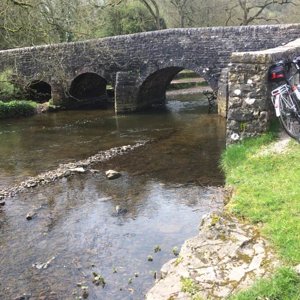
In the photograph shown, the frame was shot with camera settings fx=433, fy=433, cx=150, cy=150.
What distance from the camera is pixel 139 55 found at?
19.2 m

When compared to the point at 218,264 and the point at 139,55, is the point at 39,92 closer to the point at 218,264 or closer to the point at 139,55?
the point at 139,55

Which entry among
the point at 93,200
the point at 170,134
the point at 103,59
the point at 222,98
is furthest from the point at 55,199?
the point at 103,59

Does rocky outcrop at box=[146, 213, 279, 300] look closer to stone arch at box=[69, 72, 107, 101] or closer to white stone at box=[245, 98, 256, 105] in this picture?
white stone at box=[245, 98, 256, 105]

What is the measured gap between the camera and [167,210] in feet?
26.7

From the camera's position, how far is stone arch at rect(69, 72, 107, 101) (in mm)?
22855

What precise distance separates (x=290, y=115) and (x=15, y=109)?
1539 cm

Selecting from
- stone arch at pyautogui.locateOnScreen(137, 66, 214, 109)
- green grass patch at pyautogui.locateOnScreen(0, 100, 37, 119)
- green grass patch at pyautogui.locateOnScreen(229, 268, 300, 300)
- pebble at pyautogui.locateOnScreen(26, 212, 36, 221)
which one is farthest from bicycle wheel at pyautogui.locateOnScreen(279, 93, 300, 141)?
green grass patch at pyautogui.locateOnScreen(0, 100, 37, 119)

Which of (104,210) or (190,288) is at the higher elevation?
(190,288)

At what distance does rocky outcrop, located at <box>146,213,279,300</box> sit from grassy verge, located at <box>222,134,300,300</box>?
202mm

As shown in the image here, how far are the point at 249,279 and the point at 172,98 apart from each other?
21.1 metres

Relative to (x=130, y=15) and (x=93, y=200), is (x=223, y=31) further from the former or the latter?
(x=130, y=15)

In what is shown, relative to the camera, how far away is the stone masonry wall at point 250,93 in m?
8.49

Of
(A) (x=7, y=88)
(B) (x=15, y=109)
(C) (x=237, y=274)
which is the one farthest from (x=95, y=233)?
(A) (x=7, y=88)

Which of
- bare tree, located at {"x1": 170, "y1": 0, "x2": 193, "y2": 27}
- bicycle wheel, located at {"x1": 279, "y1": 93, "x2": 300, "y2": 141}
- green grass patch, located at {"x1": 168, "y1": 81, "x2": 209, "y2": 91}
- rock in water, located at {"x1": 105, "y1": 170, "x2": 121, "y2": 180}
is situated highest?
bare tree, located at {"x1": 170, "y1": 0, "x2": 193, "y2": 27}
